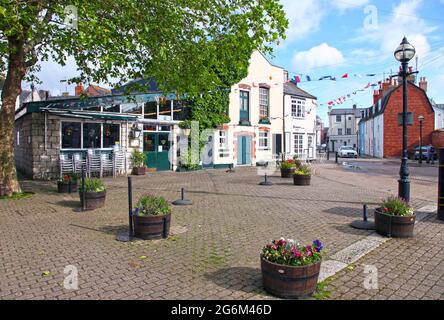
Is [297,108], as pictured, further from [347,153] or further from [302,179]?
[347,153]

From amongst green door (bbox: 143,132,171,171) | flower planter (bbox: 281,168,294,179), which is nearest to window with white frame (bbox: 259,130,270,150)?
green door (bbox: 143,132,171,171)

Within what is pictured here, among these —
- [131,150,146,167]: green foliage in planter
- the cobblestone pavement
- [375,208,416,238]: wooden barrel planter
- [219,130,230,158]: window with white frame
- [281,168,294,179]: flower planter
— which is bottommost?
the cobblestone pavement

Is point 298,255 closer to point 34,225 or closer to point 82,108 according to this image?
point 34,225

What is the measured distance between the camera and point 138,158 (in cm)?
1777

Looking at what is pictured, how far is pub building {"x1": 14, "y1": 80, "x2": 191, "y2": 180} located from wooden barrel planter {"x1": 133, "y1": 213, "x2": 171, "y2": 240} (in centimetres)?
777

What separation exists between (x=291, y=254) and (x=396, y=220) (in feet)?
11.8

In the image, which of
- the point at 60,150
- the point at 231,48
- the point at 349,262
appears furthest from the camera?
the point at 60,150

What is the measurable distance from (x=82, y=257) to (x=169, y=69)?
7.09 metres

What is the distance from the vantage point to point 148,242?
6.10 metres

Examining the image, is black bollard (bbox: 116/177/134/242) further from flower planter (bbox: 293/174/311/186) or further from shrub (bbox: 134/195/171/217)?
flower planter (bbox: 293/174/311/186)

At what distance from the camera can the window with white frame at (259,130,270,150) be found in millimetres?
25250

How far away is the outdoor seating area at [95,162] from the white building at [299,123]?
14.7 m
